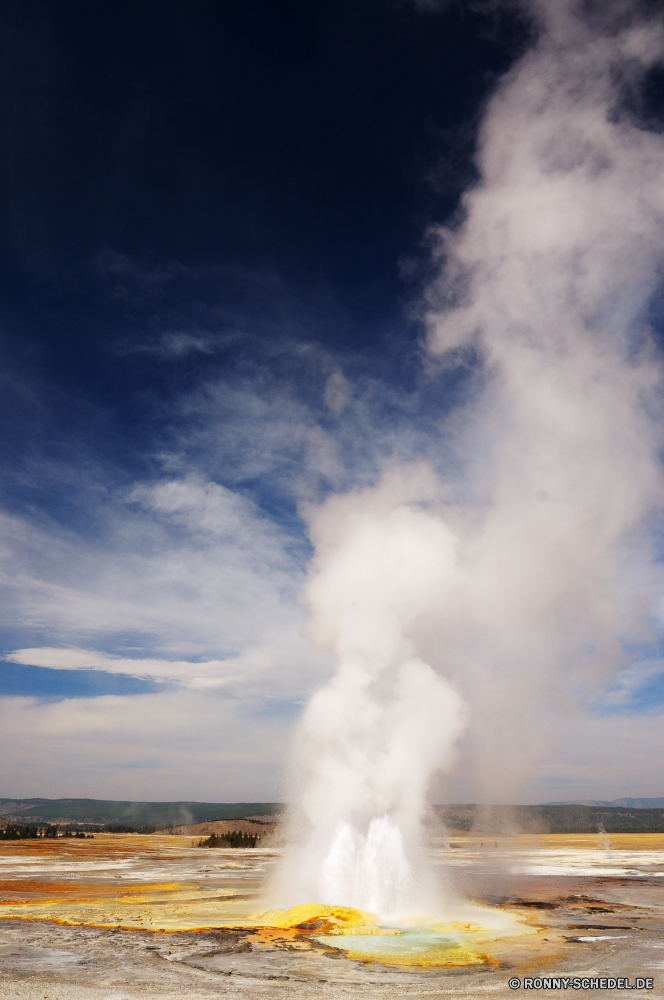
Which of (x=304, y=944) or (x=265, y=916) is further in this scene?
(x=265, y=916)

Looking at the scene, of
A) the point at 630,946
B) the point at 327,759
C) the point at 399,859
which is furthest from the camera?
the point at 327,759

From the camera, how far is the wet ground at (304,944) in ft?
42.5

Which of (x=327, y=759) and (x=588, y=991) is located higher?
(x=327, y=759)

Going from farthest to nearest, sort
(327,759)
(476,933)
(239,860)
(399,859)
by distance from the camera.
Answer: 1. (239,860)
2. (327,759)
3. (399,859)
4. (476,933)

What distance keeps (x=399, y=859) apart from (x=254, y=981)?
37.4 ft

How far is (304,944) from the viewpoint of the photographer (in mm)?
16984

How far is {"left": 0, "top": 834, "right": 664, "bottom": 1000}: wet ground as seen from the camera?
1296cm

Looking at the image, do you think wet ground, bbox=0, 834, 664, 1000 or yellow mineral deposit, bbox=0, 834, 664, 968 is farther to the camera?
yellow mineral deposit, bbox=0, 834, 664, 968

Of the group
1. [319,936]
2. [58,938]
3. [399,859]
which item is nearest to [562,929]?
[399,859]

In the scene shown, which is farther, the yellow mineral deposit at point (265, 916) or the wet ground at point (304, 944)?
the yellow mineral deposit at point (265, 916)

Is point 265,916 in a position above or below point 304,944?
below

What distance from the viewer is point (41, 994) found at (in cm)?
1220

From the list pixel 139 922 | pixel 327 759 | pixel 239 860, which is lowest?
pixel 239 860

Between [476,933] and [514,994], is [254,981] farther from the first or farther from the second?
[476,933]
